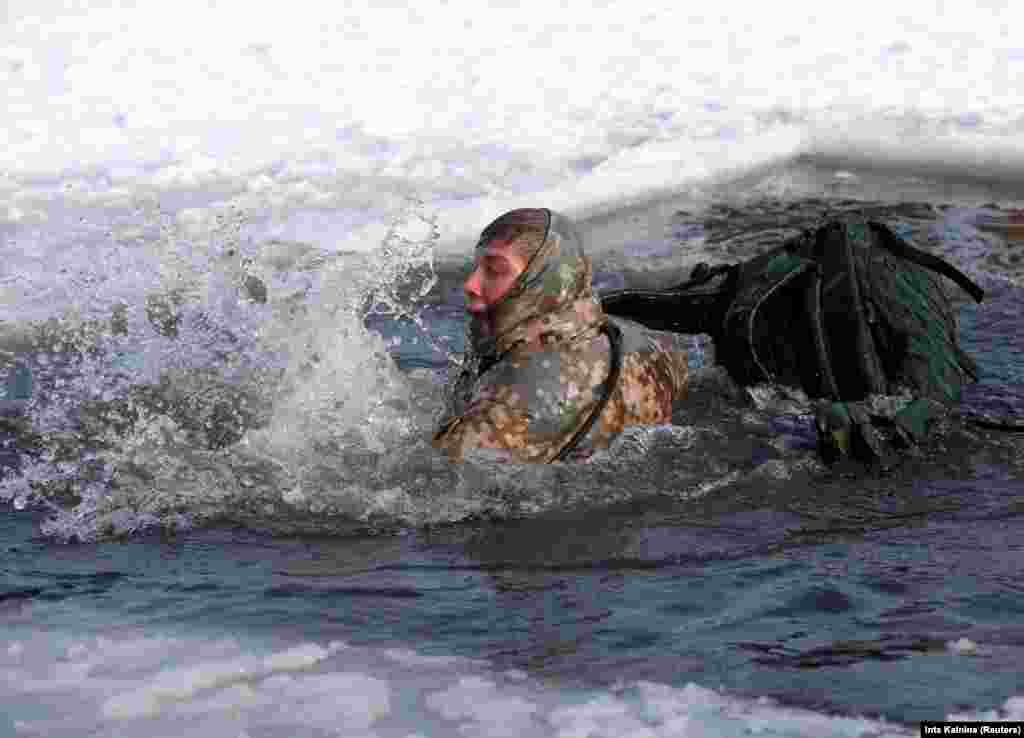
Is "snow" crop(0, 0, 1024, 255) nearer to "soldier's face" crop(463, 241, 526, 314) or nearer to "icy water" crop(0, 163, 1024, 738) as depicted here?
"icy water" crop(0, 163, 1024, 738)

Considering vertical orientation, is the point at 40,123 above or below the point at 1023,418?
above

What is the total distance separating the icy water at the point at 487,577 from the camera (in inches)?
169

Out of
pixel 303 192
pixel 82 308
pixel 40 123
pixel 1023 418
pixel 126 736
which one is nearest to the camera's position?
pixel 126 736

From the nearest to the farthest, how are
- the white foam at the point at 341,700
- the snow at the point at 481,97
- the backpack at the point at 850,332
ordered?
the white foam at the point at 341,700 → the backpack at the point at 850,332 → the snow at the point at 481,97

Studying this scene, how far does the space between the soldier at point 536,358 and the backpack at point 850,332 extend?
809 millimetres

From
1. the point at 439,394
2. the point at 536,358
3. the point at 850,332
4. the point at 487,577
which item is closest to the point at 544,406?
the point at 536,358

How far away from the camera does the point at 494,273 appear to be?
5914 millimetres

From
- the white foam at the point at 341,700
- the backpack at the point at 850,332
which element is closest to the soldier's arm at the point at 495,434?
the backpack at the point at 850,332

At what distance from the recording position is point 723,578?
5.13 metres

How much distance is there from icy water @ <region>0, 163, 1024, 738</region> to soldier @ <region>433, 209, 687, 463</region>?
5.0 inches

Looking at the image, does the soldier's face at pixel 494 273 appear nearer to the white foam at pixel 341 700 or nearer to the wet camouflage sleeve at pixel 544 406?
the wet camouflage sleeve at pixel 544 406

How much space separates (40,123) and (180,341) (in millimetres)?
4632

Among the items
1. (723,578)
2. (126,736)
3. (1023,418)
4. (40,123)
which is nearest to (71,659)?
(126,736)

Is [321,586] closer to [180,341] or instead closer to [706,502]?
[706,502]
